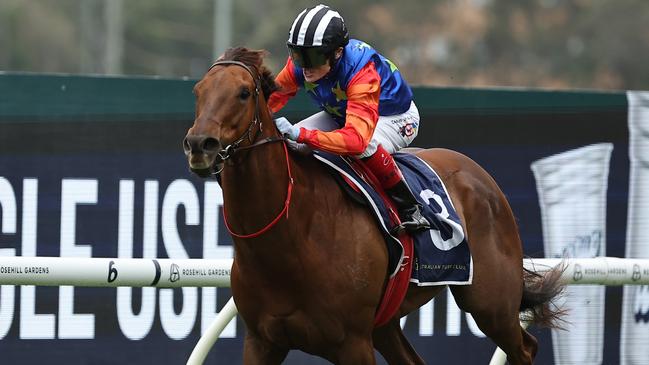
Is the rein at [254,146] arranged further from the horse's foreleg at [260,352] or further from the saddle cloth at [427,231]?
the horse's foreleg at [260,352]

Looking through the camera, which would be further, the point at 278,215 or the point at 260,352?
the point at 260,352

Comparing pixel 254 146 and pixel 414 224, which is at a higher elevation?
pixel 254 146

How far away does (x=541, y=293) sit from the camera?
241 inches

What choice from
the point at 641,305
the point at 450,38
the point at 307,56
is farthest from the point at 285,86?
the point at 450,38

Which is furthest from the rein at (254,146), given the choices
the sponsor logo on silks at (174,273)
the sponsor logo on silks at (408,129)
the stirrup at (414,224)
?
the sponsor logo on silks at (408,129)

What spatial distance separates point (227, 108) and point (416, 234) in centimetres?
137

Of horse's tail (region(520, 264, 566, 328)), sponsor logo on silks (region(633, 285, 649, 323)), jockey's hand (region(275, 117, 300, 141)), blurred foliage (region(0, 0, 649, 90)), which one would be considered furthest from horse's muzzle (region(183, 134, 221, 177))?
blurred foliage (region(0, 0, 649, 90))

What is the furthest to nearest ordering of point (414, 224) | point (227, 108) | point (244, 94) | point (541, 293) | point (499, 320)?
point (541, 293) → point (499, 320) → point (414, 224) → point (244, 94) → point (227, 108)

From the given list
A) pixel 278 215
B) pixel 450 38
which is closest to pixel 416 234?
pixel 278 215

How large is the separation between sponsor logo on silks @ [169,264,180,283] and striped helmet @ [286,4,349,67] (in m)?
1.19

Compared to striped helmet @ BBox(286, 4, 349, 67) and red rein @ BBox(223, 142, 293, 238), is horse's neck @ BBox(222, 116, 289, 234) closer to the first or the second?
red rein @ BBox(223, 142, 293, 238)

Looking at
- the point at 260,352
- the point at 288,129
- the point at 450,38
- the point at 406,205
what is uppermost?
the point at 450,38

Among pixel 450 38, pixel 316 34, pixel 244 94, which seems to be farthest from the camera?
pixel 450 38

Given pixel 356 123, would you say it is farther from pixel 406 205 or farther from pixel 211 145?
pixel 211 145
